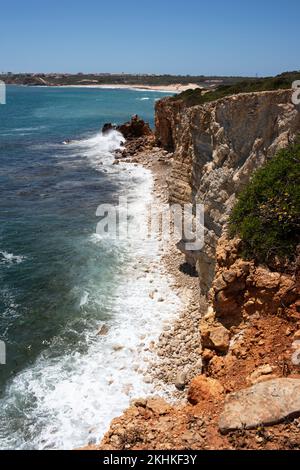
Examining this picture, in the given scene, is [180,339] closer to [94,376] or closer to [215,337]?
[94,376]

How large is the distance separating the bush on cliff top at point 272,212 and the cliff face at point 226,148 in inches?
71.3

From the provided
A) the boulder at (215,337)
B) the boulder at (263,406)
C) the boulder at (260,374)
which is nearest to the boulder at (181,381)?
the boulder at (215,337)

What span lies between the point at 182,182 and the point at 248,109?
703 cm

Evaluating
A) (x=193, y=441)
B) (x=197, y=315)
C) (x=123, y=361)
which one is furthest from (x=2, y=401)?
(x=193, y=441)

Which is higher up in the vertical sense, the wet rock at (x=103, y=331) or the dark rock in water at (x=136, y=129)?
the dark rock in water at (x=136, y=129)

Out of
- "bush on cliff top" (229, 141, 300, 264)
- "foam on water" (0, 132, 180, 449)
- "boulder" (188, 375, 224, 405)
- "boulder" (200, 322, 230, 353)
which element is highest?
"bush on cliff top" (229, 141, 300, 264)

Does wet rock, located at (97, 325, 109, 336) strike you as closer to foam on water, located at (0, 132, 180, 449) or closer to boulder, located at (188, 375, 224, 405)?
foam on water, located at (0, 132, 180, 449)

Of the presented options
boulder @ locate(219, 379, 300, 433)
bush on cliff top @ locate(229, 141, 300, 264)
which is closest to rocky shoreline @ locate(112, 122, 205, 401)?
bush on cliff top @ locate(229, 141, 300, 264)

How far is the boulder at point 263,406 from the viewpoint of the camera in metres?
6.01

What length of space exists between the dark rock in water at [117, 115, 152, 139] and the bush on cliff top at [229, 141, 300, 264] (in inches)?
1853

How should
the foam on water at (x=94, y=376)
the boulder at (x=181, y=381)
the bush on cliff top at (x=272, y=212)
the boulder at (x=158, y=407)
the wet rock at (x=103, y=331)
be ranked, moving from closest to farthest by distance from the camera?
the boulder at (x=158, y=407) < the bush on cliff top at (x=272, y=212) < the foam on water at (x=94, y=376) < the boulder at (x=181, y=381) < the wet rock at (x=103, y=331)

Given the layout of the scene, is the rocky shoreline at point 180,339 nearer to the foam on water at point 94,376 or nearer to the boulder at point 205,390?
the foam on water at point 94,376

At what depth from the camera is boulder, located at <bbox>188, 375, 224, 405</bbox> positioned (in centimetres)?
704

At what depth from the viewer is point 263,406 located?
6156 millimetres
